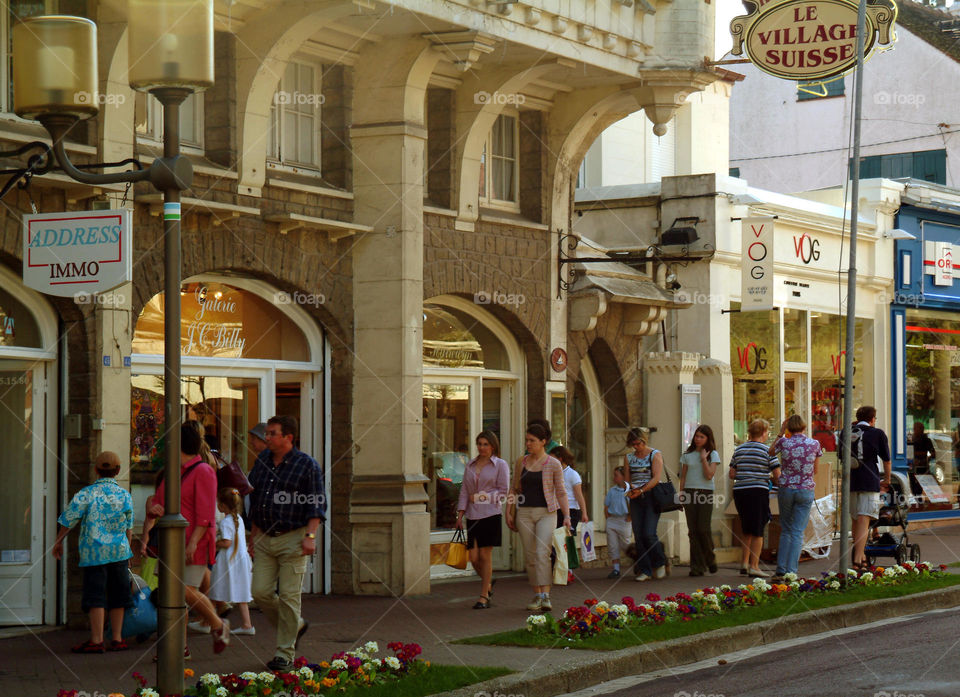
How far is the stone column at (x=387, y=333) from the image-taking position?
15.0m

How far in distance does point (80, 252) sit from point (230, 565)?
2.87 m

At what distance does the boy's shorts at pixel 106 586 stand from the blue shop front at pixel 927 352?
16664 millimetres

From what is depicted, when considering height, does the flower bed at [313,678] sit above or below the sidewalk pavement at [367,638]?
above

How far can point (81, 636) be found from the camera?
11812 millimetres

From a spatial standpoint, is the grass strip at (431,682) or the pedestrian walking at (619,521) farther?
the pedestrian walking at (619,521)

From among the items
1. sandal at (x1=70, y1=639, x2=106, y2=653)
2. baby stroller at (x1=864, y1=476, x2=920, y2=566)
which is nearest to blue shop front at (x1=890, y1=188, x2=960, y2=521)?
baby stroller at (x1=864, y1=476, x2=920, y2=566)

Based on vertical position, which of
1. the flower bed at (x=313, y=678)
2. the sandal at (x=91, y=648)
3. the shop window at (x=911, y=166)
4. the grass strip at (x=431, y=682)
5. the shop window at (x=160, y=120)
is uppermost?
the shop window at (x=911, y=166)

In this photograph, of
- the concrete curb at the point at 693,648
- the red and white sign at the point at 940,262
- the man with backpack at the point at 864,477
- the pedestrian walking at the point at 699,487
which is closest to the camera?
the concrete curb at the point at 693,648

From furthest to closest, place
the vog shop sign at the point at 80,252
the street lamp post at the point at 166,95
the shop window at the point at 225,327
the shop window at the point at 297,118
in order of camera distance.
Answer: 1. the shop window at the point at 297,118
2. the shop window at the point at 225,327
3. the vog shop sign at the point at 80,252
4. the street lamp post at the point at 166,95

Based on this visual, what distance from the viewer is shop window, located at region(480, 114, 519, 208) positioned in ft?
57.4

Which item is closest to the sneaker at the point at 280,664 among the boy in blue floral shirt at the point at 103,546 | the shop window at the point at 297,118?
the boy in blue floral shirt at the point at 103,546

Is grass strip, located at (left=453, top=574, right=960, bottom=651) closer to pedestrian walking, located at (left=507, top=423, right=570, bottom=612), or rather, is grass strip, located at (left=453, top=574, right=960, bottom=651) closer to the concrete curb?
the concrete curb

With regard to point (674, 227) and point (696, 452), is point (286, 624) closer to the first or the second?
point (696, 452)

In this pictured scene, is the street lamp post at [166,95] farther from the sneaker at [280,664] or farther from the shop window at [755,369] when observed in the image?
the shop window at [755,369]
